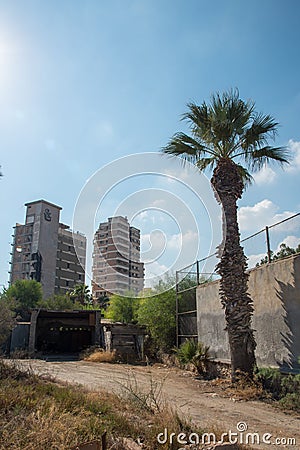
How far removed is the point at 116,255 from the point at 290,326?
10.0 m

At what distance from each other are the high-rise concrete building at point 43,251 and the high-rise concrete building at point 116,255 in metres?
56.0

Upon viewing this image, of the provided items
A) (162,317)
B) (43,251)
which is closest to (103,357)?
(162,317)

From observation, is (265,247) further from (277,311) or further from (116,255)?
(116,255)

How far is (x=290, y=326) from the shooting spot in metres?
9.74

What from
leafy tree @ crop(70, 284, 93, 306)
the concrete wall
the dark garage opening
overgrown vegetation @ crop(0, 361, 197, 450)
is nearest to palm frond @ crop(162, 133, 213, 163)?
the concrete wall

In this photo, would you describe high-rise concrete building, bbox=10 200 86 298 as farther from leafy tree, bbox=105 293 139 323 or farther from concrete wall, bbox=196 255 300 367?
concrete wall, bbox=196 255 300 367

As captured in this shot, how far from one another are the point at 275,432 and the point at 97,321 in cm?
1815

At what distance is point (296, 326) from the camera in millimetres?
9523

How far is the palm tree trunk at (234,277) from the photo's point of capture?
10.5 metres

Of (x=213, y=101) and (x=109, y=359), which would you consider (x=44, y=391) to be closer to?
(x=213, y=101)

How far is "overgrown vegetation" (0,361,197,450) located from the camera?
409 cm

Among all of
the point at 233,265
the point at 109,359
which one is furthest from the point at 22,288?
the point at 233,265

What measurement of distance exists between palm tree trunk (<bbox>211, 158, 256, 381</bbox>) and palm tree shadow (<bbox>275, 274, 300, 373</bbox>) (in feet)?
3.18

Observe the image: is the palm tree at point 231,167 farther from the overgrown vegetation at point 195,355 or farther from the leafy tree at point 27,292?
the leafy tree at point 27,292
